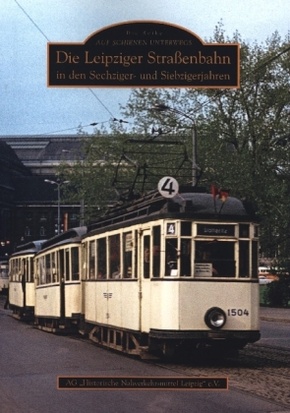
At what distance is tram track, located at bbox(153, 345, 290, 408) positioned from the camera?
41.4 feet

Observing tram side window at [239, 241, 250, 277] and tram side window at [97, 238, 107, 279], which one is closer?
tram side window at [239, 241, 250, 277]

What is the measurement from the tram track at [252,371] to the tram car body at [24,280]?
14978mm

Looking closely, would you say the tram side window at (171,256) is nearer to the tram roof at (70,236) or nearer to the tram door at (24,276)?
the tram roof at (70,236)

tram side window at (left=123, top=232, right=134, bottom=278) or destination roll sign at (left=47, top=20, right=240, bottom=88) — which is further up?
destination roll sign at (left=47, top=20, right=240, bottom=88)

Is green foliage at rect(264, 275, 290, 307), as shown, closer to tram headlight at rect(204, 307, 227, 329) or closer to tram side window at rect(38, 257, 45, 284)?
tram side window at rect(38, 257, 45, 284)

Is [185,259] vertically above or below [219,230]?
below

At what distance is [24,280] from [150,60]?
26255 millimetres

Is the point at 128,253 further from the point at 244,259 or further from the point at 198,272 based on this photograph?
the point at 244,259

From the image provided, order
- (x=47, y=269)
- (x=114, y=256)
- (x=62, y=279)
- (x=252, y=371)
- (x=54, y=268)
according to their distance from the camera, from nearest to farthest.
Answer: (x=252, y=371) < (x=114, y=256) < (x=62, y=279) < (x=54, y=268) < (x=47, y=269)

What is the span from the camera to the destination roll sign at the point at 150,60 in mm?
9750

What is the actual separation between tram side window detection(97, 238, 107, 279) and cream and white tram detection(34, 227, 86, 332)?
245cm

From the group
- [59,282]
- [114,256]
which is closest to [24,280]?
[59,282]

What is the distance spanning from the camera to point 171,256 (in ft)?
52.2

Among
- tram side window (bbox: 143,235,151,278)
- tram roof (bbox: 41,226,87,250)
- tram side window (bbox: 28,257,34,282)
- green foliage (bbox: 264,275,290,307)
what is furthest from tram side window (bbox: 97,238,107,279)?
green foliage (bbox: 264,275,290,307)
